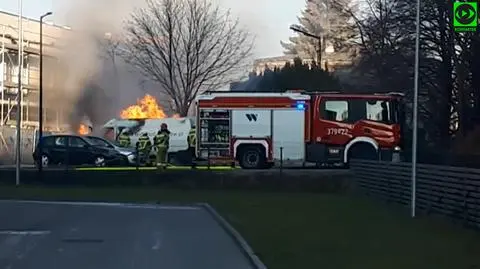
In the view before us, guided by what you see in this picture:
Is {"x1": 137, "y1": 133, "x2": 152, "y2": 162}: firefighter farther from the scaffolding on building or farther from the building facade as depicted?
the building facade

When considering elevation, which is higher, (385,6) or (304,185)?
→ (385,6)

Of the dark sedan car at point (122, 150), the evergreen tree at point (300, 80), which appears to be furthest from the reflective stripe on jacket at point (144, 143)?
the evergreen tree at point (300, 80)

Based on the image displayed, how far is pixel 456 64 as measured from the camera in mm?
43406

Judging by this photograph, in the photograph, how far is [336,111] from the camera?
3625 centimetres

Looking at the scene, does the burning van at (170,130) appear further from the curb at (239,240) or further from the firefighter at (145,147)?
the curb at (239,240)

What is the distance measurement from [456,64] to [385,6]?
7814 millimetres

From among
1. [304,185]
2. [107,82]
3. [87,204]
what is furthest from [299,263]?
[107,82]

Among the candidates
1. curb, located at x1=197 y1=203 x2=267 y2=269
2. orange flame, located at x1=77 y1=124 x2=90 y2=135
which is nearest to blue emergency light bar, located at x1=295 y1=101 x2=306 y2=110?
curb, located at x1=197 y1=203 x2=267 y2=269

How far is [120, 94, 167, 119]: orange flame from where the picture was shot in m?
82.4

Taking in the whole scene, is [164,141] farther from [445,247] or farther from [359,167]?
[445,247]

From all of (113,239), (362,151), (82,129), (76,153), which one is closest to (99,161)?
(76,153)

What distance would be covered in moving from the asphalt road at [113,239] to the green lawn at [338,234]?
2.16 ft

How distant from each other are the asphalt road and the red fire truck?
40.0ft

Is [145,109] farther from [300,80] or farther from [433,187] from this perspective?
[433,187]
